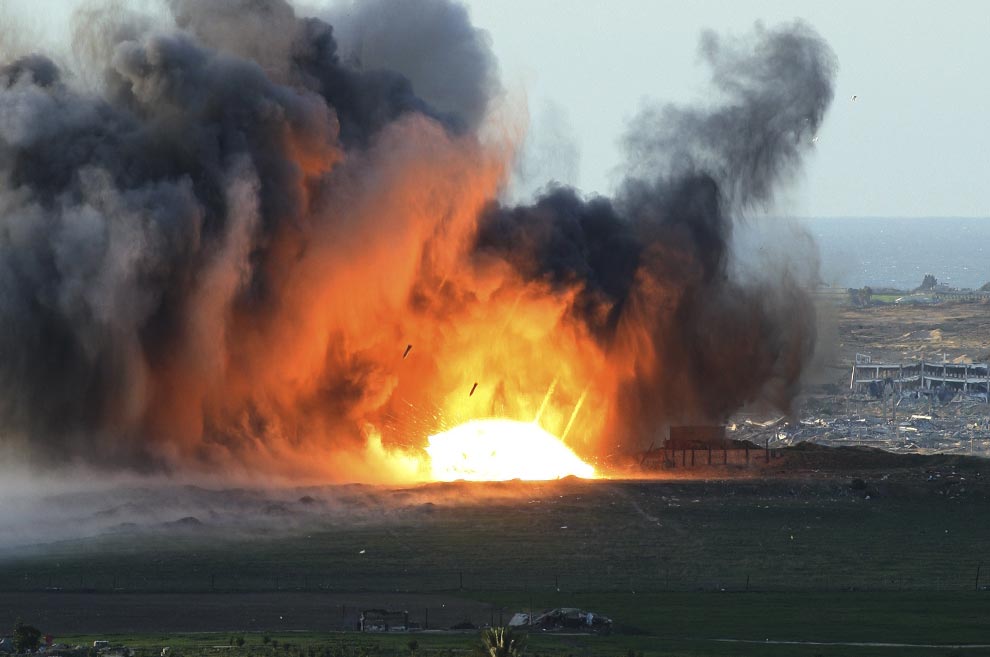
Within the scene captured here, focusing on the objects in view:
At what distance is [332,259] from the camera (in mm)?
127375

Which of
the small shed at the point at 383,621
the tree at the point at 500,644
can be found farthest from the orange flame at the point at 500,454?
the tree at the point at 500,644

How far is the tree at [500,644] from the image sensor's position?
221 feet

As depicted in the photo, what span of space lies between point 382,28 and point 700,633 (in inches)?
2687

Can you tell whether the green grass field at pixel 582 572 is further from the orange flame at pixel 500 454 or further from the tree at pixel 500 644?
the orange flame at pixel 500 454

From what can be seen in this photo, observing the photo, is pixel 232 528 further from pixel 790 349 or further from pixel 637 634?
pixel 790 349

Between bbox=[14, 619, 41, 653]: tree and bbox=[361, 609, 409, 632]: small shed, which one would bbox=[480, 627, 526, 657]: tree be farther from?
bbox=[14, 619, 41, 653]: tree

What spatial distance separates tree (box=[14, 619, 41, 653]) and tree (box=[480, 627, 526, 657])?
16206 mm

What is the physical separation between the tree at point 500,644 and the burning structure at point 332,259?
174ft

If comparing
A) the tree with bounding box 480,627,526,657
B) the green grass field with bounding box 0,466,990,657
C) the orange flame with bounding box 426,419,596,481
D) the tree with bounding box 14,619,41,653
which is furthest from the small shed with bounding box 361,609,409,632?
the orange flame with bounding box 426,419,596,481

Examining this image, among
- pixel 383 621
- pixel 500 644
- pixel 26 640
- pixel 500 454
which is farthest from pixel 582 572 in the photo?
pixel 500 454

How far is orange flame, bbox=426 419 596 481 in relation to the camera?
123 metres

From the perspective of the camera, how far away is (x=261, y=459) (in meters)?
123

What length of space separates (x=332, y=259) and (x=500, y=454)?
1475 centimetres

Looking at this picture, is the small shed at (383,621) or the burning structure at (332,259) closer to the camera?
the small shed at (383,621)
